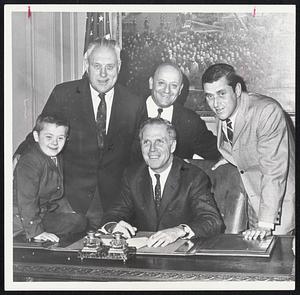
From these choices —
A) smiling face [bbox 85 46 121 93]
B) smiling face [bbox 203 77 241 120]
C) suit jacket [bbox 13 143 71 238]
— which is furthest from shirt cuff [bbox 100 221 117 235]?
smiling face [bbox 203 77 241 120]

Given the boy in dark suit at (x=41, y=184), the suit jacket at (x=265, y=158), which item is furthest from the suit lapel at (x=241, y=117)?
the boy in dark suit at (x=41, y=184)

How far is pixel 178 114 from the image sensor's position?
4512mm

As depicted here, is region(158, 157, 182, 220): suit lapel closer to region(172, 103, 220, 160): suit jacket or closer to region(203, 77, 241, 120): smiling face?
region(172, 103, 220, 160): suit jacket

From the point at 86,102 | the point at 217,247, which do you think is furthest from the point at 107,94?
Result: the point at 217,247

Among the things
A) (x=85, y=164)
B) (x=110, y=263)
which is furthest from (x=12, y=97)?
(x=110, y=263)

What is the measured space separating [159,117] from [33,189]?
0.99 meters

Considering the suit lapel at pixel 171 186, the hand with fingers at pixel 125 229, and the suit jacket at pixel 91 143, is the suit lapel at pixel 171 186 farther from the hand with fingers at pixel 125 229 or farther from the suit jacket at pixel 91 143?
the suit jacket at pixel 91 143

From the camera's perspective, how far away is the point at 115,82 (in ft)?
14.9

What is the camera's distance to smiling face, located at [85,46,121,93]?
4.50 meters

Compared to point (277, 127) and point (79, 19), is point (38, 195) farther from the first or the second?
point (277, 127)

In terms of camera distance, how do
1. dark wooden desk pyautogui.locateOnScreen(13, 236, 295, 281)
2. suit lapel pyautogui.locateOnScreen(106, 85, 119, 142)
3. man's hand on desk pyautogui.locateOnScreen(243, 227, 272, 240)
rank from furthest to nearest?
suit lapel pyautogui.locateOnScreen(106, 85, 119, 142) → man's hand on desk pyautogui.locateOnScreen(243, 227, 272, 240) → dark wooden desk pyautogui.locateOnScreen(13, 236, 295, 281)

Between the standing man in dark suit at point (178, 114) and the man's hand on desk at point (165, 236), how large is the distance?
505 millimetres

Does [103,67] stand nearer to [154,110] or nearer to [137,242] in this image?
[154,110]

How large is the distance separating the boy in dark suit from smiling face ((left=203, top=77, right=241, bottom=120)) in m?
1.00
